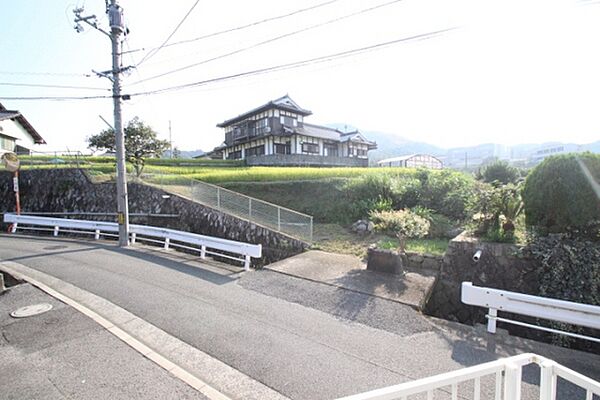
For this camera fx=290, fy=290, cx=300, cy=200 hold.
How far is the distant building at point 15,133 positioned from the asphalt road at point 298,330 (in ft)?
105

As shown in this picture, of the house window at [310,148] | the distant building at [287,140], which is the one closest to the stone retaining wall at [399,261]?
the distant building at [287,140]

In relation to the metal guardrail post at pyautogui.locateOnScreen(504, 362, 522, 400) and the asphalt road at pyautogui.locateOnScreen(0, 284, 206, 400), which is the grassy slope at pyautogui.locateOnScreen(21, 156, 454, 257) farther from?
the metal guardrail post at pyautogui.locateOnScreen(504, 362, 522, 400)

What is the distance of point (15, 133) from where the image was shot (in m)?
30.9

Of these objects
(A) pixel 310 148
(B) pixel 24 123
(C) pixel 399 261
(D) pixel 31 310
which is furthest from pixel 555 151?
(B) pixel 24 123

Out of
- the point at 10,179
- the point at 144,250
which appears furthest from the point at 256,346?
the point at 10,179

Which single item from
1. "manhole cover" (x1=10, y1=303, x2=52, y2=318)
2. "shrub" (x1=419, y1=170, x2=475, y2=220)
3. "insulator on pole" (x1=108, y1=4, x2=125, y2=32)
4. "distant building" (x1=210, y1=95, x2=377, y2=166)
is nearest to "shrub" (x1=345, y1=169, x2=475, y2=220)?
"shrub" (x1=419, y1=170, x2=475, y2=220)

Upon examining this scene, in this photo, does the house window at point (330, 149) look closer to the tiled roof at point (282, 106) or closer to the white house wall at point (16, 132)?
the tiled roof at point (282, 106)

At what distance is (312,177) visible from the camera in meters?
15.7

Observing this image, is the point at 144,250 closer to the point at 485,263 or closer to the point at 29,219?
the point at 29,219

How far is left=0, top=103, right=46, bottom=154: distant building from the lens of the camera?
93.4ft

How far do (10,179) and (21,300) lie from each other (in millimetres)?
19397

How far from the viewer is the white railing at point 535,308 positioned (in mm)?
3660

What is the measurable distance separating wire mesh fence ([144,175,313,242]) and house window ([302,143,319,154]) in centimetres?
1931

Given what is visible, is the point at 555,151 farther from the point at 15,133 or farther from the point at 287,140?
the point at 15,133
